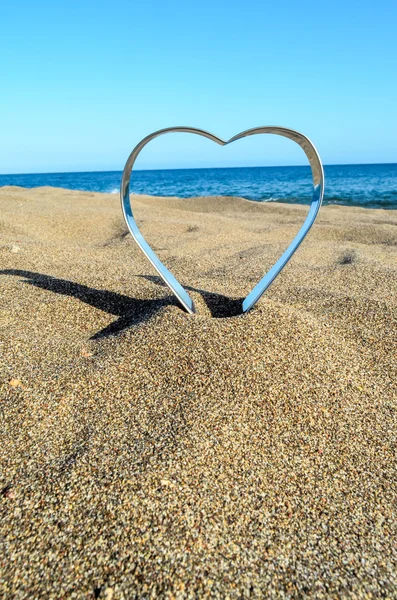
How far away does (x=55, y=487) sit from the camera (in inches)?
78.9

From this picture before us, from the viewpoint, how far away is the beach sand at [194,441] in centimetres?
170

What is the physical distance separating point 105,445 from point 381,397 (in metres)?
1.64

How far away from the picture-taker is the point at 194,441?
7.48 ft

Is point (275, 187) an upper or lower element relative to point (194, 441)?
lower

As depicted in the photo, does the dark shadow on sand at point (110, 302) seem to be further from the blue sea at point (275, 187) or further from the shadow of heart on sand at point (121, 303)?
the blue sea at point (275, 187)

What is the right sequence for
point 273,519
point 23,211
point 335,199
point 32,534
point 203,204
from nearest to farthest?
point 32,534
point 273,519
point 23,211
point 203,204
point 335,199

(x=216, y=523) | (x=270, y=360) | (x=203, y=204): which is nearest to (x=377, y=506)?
(x=216, y=523)

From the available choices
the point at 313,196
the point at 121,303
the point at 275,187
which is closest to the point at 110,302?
the point at 121,303

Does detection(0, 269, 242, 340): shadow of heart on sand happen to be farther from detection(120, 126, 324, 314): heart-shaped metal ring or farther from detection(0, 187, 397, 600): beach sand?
detection(120, 126, 324, 314): heart-shaped metal ring

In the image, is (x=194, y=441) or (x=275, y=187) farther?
(x=275, y=187)

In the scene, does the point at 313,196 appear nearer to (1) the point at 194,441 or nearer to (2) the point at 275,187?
(1) the point at 194,441

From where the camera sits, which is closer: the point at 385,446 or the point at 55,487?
the point at 55,487

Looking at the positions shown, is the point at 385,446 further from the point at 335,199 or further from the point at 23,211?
the point at 335,199

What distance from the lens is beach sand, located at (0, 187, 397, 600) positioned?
5.58ft
